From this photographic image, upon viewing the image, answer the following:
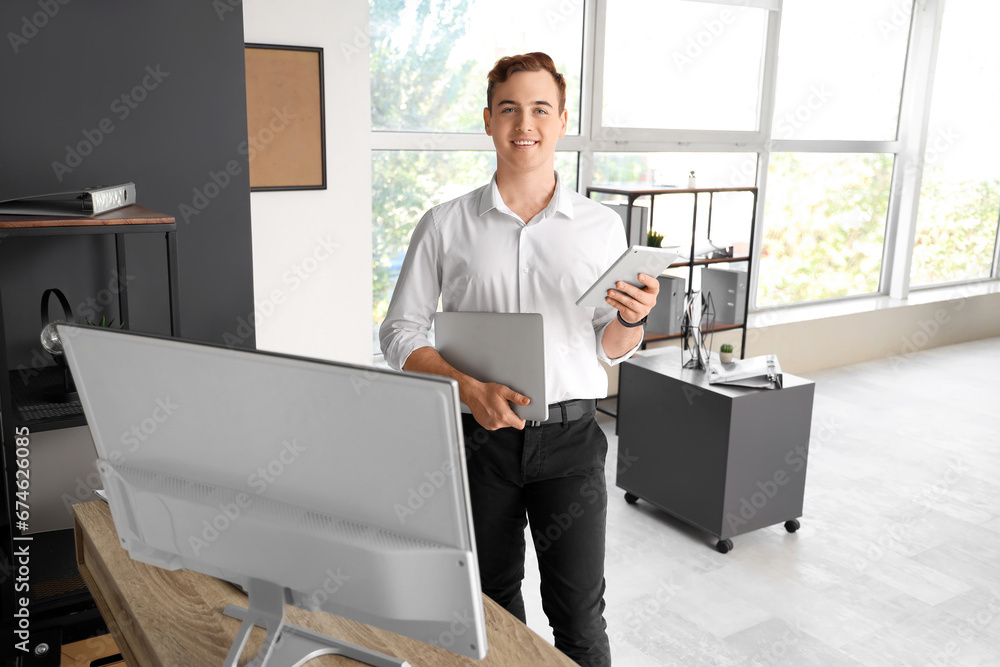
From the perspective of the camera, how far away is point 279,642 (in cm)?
124

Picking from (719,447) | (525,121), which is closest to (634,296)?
(525,121)

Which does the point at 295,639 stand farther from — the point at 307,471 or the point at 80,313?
the point at 80,313

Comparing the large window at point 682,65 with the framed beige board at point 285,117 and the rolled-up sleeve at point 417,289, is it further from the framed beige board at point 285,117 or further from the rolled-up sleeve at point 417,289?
the rolled-up sleeve at point 417,289

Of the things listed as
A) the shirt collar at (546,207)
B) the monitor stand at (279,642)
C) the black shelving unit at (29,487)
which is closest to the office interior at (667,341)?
the black shelving unit at (29,487)

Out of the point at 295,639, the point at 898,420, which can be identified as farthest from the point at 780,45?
the point at 295,639

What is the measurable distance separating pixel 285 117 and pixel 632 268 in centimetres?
231

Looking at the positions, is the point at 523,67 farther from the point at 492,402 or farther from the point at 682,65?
the point at 682,65

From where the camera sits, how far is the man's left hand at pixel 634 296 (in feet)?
5.42

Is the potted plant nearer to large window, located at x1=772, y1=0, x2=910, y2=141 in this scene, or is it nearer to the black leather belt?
the black leather belt

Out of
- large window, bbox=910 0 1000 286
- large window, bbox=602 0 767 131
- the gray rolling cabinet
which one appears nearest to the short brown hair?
the gray rolling cabinet

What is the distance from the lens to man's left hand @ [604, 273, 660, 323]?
65.0 inches

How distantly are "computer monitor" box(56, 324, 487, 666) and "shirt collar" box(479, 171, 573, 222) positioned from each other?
969 mm

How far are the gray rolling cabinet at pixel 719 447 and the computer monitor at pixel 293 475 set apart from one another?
Result: 236 centimetres

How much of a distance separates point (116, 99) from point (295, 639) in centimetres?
173
